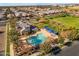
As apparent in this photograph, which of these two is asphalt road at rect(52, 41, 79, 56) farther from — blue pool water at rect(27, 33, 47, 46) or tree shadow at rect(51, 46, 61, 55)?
blue pool water at rect(27, 33, 47, 46)

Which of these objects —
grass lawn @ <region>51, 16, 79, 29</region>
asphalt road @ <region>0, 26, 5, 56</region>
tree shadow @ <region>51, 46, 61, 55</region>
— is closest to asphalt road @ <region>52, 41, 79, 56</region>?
tree shadow @ <region>51, 46, 61, 55</region>

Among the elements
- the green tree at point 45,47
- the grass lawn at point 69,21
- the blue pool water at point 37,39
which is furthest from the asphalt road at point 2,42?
the grass lawn at point 69,21

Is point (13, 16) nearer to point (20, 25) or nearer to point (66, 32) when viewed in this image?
point (20, 25)

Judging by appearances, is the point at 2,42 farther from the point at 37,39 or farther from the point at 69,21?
the point at 69,21

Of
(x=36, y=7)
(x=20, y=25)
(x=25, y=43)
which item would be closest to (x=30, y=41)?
(x=25, y=43)

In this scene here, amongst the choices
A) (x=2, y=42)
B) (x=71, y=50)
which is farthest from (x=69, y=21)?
(x=2, y=42)

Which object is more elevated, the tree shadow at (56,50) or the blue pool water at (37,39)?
the blue pool water at (37,39)

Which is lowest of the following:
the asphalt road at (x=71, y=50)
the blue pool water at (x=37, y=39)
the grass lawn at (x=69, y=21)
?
the asphalt road at (x=71, y=50)

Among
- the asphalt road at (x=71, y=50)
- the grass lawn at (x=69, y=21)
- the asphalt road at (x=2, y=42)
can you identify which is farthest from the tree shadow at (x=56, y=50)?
the asphalt road at (x=2, y=42)

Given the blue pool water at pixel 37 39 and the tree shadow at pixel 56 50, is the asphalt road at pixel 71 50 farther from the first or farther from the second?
the blue pool water at pixel 37 39
